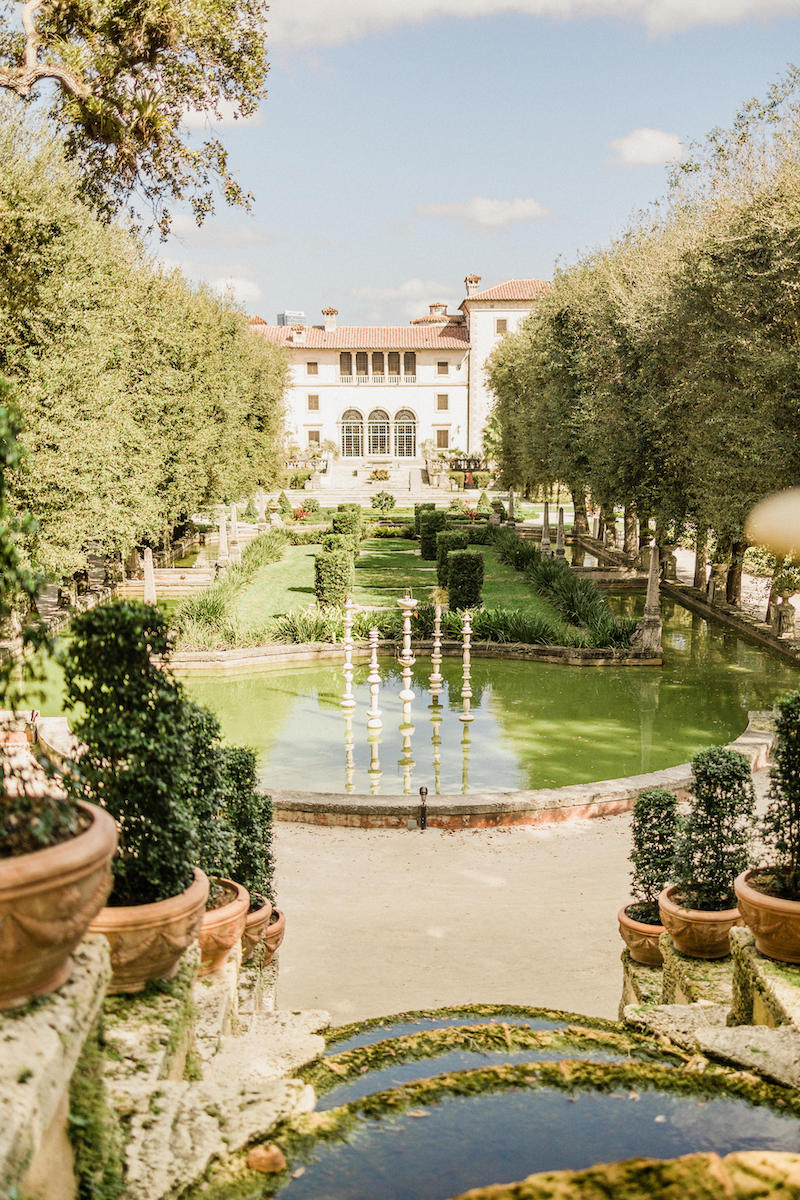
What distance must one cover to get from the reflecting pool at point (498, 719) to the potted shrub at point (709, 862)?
485cm

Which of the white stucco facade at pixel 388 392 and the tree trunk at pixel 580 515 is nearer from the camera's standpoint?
the tree trunk at pixel 580 515

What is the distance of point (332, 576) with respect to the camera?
1842 centimetres

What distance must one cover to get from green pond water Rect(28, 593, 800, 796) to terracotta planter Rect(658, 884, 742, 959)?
501cm

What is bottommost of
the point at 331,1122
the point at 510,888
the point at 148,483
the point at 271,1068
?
the point at 510,888

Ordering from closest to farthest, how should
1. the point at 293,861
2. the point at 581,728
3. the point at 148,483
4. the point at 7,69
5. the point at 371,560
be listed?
1. the point at 293,861
2. the point at 7,69
3. the point at 581,728
4. the point at 148,483
5. the point at 371,560

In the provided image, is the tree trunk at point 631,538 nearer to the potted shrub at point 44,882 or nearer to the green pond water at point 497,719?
the green pond water at point 497,719

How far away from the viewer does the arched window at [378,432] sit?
2591 inches

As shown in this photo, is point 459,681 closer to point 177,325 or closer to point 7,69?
point 7,69

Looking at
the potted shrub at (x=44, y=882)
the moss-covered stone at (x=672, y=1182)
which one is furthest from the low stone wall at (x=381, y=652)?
the moss-covered stone at (x=672, y=1182)

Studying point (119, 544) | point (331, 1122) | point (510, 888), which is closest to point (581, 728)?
point (510, 888)

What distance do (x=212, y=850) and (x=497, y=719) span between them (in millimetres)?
8421

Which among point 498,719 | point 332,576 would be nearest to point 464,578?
point 332,576

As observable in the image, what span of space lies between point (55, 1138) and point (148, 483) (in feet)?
55.4

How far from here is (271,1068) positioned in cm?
323
